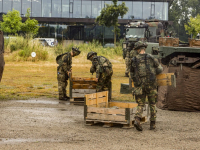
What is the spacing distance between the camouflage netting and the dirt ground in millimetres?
262

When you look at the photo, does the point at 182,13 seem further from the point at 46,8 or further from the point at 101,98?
the point at 101,98

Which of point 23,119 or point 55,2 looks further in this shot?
point 55,2

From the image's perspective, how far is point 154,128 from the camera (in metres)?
9.05

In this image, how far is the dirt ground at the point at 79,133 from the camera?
7.48m

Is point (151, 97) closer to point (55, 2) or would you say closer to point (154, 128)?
point (154, 128)

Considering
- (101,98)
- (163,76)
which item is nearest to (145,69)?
(163,76)

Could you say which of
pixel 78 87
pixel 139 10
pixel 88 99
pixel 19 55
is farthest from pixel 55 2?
pixel 88 99

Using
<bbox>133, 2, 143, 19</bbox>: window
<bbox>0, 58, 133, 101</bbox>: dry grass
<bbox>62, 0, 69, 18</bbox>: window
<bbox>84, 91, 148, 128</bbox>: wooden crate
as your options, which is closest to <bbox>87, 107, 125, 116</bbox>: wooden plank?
<bbox>84, 91, 148, 128</bbox>: wooden crate

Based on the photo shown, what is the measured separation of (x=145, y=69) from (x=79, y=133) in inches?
77.0

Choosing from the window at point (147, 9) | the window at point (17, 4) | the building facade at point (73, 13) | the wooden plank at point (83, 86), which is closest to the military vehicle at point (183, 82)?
the wooden plank at point (83, 86)

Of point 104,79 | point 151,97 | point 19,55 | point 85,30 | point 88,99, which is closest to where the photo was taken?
point 151,97

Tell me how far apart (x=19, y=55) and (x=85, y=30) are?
22.7 meters

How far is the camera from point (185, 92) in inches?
463

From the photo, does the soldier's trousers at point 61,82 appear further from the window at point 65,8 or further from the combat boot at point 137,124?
the window at point 65,8
